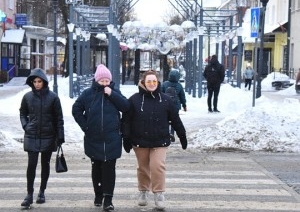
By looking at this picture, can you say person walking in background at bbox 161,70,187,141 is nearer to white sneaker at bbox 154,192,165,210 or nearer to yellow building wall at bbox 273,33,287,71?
white sneaker at bbox 154,192,165,210

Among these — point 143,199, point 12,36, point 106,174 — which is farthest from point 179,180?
point 12,36

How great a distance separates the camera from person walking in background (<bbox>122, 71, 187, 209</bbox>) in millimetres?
7355

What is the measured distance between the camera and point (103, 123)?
23.5ft

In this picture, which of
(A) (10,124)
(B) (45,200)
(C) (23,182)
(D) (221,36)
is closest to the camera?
(B) (45,200)

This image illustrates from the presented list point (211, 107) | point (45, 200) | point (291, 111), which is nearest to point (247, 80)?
point (211, 107)

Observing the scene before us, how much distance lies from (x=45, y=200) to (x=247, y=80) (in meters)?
30.3

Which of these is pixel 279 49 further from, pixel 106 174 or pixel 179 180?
pixel 106 174

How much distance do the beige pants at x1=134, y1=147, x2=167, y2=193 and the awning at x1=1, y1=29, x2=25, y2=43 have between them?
40.6 meters

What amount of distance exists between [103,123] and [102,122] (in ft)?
0.05

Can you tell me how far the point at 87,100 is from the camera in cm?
726

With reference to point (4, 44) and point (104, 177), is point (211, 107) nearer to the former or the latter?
point (104, 177)

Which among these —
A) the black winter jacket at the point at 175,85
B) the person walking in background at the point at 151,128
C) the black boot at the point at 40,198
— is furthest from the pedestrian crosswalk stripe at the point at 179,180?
the black winter jacket at the point at 175,85

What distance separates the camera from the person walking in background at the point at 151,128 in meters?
7.36

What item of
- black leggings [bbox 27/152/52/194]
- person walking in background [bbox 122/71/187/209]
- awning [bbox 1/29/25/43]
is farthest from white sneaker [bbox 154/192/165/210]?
awning [bbox 1/29/25/43]
